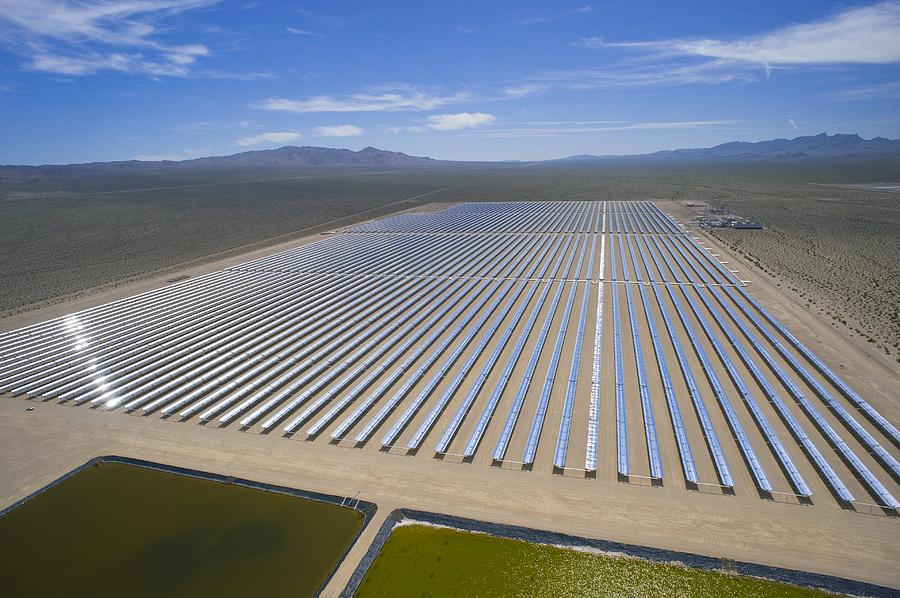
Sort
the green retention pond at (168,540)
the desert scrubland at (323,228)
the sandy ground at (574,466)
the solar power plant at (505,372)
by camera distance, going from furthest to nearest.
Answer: the desert scrubland at (323,228) < the solar power plant at (505,372) < the sandy ground at (574,466) < the green retention pond at (168,540)

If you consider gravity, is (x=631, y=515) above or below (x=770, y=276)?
below

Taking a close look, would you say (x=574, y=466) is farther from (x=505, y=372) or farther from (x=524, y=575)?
(x=505, y=372)

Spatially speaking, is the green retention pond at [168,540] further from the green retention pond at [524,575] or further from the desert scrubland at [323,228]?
the desert scrubland at [323,228]

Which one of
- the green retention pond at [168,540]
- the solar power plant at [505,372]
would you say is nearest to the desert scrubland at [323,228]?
the solar power plant at [505,372]

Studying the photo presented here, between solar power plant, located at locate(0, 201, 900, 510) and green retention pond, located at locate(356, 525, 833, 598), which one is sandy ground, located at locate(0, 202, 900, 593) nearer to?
solar power plant, located at locate(0, 201, 900, 510)

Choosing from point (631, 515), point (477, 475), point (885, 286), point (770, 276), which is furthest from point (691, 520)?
point (885, 286)

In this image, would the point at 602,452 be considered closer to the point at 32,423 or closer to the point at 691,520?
the point at 691,520

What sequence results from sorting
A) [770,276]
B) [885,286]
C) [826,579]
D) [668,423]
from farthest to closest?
[770,276]
[885,286]
[668,423]
[826,579]
